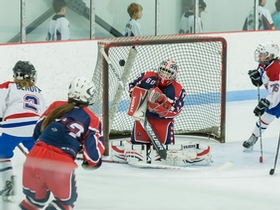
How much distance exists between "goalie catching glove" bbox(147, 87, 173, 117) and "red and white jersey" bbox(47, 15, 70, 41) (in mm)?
1841

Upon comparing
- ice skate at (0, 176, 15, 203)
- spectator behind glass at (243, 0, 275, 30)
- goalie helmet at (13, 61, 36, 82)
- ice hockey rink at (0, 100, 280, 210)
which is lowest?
ice hockey rink at (0, 100, 280, 210)

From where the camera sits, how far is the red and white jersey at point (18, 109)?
13.4 feet

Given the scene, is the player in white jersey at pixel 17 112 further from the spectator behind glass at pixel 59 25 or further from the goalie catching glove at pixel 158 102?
the spectator behind glass at pixel 59 25

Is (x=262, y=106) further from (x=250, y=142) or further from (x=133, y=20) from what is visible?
(x=133, y=20)

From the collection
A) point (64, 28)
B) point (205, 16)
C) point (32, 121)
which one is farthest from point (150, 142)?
point (205, 16)

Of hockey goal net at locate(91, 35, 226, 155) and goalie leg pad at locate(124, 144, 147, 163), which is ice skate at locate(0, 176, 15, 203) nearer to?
goalie leg pad at locate(124, 144, 147, 163)

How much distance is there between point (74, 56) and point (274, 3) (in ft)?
9.02

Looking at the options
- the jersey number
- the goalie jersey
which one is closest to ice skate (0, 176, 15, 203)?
Answer: the jersey number

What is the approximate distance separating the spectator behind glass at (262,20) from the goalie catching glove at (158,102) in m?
3.06

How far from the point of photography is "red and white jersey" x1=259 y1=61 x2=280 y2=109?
5410mm

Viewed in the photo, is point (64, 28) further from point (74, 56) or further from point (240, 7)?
point (240, 7)

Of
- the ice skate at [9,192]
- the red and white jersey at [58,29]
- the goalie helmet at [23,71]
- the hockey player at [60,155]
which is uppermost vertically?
the red and white jersey at [58,29]

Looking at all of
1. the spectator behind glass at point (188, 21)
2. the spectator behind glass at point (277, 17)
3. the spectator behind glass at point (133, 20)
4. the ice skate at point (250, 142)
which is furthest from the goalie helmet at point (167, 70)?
the spectator behind glass at point (277, 17)

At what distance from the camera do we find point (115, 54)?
5785 mm
